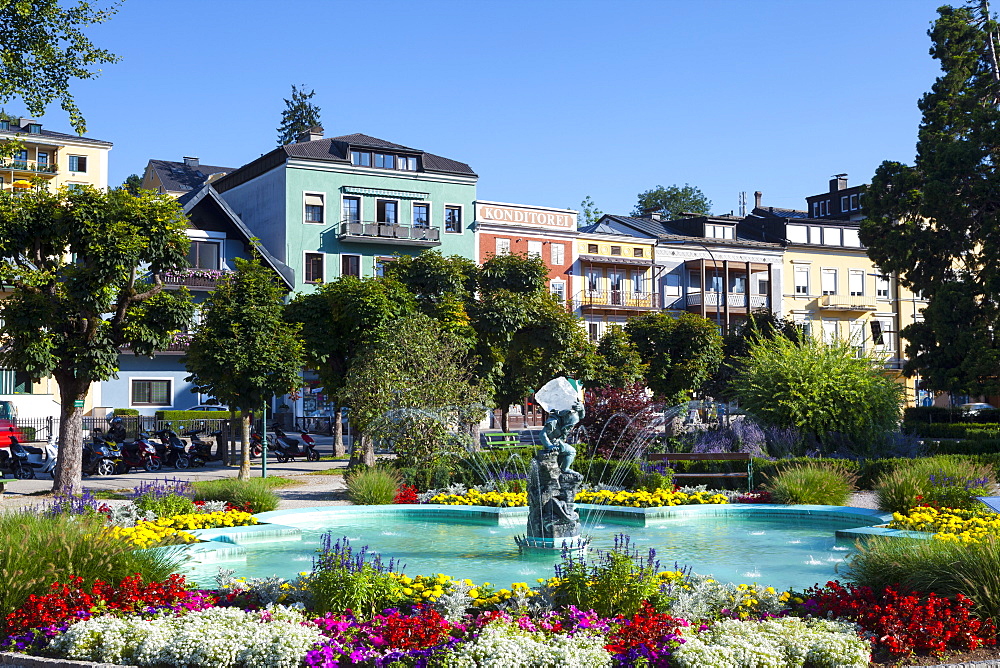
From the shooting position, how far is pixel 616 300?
59.0 metres

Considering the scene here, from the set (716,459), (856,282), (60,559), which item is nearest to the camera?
(60,559)

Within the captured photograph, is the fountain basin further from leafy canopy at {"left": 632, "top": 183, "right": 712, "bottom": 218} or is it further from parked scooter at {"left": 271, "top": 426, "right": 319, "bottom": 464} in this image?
leafy canopy at {"left": 632, "top": 183, "right": 712, "bottom": 218}

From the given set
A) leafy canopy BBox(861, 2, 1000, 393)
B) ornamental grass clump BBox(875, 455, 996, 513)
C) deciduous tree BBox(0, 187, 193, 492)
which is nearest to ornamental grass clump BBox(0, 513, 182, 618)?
deciduous tree BBox(0, 187, 193, 492)

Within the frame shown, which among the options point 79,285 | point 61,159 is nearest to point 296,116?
point 61,159

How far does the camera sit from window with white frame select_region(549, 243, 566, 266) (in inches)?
2226

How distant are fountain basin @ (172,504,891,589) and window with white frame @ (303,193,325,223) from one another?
3561 centimetres

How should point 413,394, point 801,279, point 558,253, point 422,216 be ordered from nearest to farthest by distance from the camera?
point 413,394, point 422,216, point 558,253, point 801,279

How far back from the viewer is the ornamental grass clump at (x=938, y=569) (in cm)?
796

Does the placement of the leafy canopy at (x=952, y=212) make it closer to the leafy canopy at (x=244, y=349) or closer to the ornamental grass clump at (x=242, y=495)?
the leafy canopy at (x=244, y=349)

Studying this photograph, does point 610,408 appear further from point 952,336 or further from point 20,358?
point 952,336

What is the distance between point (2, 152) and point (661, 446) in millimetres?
17011

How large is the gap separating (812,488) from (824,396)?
791 centimetres

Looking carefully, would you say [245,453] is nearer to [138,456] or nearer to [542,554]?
[138,456]

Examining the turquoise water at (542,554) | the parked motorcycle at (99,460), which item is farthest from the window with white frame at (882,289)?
the turquoise water at (542,554)
